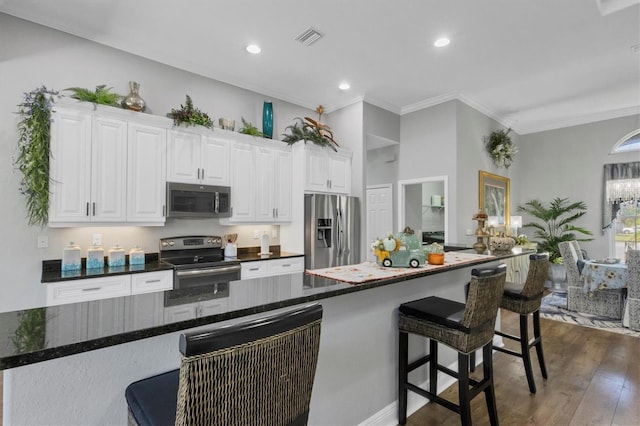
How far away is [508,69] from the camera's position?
12.6 feet

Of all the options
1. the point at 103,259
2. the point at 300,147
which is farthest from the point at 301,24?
the point at 103,259

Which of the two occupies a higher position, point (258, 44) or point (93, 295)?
point (258, 44)

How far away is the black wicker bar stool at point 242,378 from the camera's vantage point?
68 cm

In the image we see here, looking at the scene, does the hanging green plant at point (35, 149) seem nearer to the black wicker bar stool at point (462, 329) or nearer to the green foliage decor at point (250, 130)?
the green foliage decor at point (250, 130)

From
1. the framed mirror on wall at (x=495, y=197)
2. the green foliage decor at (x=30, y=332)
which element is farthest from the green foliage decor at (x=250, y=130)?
the framed mirror on wall at (x=495, y=197)

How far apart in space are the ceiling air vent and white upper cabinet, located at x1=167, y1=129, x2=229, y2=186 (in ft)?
4.48

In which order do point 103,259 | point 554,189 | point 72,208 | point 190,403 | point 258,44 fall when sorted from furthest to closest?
point 554,189 → point 258,44 → point 103,259 → point 72,208 → point 190,403

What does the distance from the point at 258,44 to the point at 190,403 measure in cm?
335

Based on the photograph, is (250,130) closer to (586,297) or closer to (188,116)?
(188,116)

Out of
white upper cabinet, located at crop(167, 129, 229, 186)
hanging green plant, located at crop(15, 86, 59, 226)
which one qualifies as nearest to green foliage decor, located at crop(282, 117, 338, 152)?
white upper cabinet, located at crop(167, 129, 229, 186)

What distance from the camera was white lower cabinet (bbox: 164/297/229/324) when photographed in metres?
0.95

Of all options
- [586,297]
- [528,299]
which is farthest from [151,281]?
[586,297]

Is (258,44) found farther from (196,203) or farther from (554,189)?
(554,189)

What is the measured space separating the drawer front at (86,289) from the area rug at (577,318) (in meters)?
5.15
